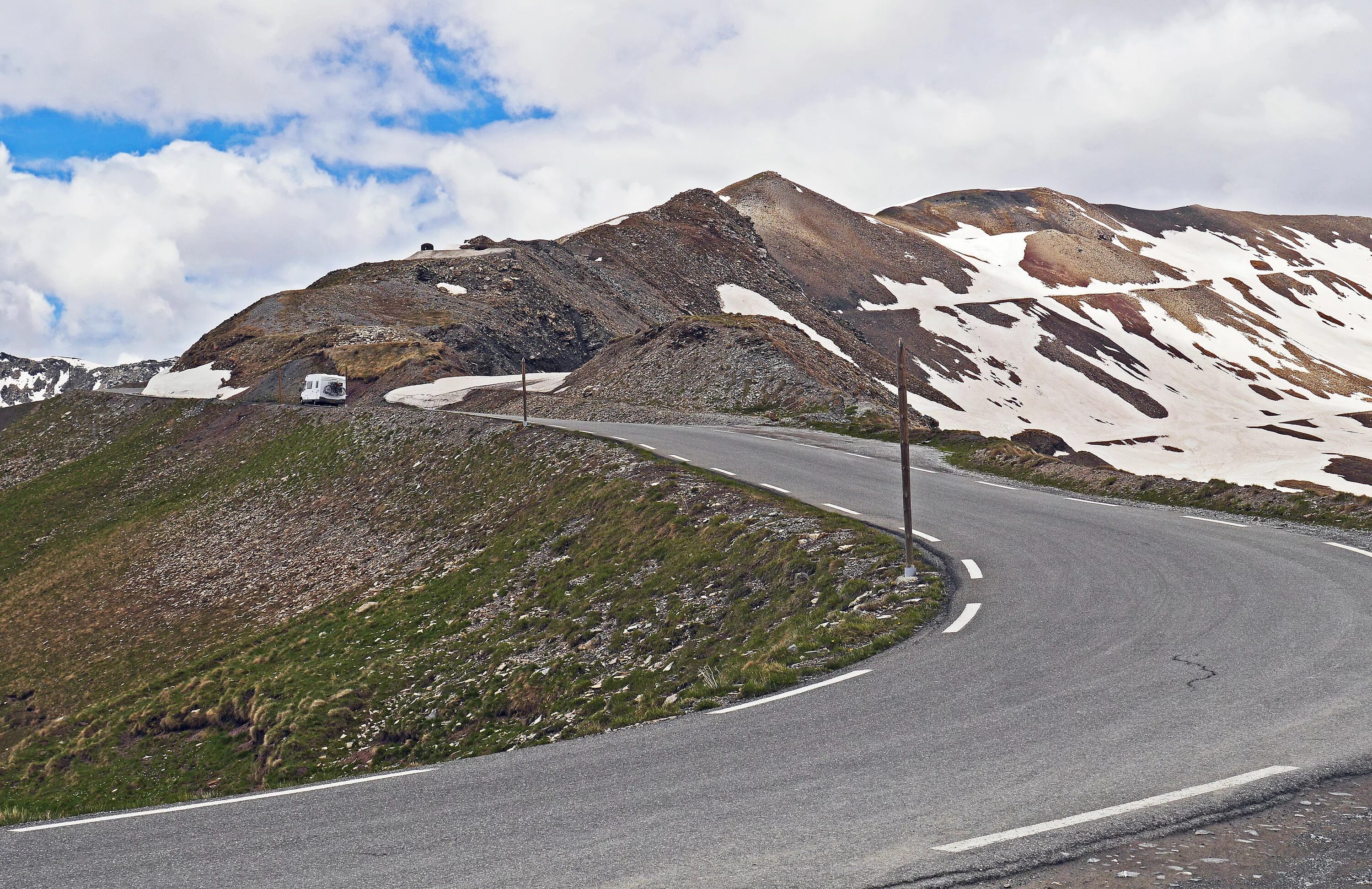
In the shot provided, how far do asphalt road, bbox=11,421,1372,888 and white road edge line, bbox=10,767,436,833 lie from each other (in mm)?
129

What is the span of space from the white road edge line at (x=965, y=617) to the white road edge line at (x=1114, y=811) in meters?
5.64

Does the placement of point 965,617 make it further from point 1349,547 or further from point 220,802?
point 220,802

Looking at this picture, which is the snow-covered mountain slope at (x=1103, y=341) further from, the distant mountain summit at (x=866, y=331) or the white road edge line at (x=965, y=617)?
the white road edge line at (x=965, y=617)

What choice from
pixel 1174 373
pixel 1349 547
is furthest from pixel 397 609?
pixel 1174 373

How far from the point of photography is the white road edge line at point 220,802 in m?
9.05

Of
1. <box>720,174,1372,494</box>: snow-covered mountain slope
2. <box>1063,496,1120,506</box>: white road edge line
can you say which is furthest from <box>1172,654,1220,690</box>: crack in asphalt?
<box>720,174,1372,494</box>: snow-covered mountain slope

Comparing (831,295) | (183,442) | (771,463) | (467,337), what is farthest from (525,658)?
(831,295)

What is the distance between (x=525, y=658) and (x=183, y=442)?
39.4 m

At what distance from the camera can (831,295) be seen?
413 ft

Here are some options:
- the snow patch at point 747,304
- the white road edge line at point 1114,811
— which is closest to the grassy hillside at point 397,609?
the white road edge line at point 1114,811

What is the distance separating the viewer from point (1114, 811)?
22.1 feet

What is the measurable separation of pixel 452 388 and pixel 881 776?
5307cm

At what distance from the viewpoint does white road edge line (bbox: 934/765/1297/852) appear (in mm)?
6359

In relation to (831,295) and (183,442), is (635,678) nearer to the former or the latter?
(183,442)
